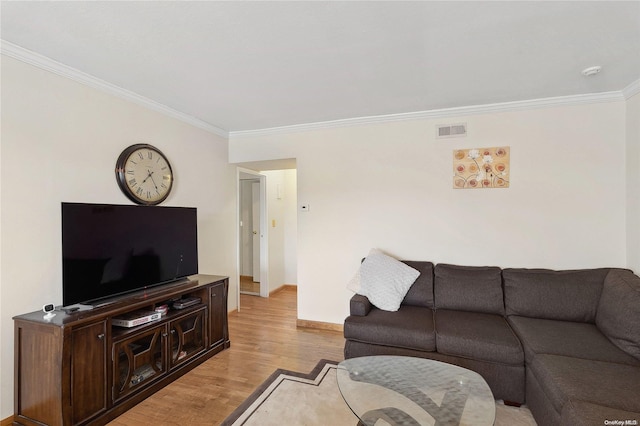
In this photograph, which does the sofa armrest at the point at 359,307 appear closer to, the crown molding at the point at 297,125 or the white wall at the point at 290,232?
the crown molding at the point at 297,125

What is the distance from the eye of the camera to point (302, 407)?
2.02 m

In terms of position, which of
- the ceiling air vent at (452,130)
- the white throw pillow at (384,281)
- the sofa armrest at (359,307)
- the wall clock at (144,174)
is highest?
the ceiling air vent at (452,130)

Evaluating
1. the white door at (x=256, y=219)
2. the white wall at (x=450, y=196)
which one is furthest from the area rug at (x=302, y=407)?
the white door at (x=256, y=219)

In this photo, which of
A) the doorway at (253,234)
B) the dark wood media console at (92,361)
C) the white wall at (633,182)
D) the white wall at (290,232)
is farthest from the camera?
the white wall at (290,232)

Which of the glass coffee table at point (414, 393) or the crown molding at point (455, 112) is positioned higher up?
the crown molding at point (455, 112)

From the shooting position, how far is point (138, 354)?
2.15 metres

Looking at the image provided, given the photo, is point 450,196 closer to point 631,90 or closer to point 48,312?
point 631,90

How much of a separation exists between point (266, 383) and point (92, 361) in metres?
1.22

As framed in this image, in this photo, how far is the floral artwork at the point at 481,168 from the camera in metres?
2.94

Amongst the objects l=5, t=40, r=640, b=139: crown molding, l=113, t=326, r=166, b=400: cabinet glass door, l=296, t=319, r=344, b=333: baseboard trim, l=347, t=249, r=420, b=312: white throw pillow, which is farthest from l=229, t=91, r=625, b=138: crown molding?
l=113, t=326, r=166, b=400: cabinet glass door

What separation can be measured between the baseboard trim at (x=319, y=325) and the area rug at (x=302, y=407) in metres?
1.06

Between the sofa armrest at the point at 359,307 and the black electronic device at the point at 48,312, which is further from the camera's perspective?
the sofa armrest at the point at 359,307

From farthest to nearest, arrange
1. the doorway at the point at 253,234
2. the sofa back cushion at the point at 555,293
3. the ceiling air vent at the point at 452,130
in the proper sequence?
the doorway at the point at 253,234, the ceiling air vent at the point at 452,130, the sofa back cushion at the point at 555,293

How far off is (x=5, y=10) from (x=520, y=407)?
159 inches
